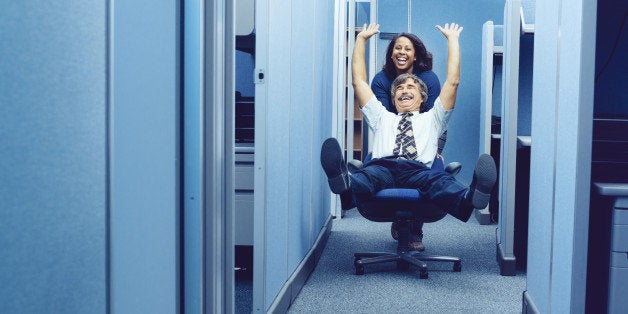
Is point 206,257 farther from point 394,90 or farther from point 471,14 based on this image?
point 471,14

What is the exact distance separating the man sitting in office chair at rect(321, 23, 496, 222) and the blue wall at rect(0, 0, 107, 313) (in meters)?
1.31

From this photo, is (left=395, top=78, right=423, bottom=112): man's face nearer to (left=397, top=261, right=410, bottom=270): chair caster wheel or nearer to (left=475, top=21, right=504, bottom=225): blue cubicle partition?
(left=397, top=261, right=410, bottom=270): chair caster wheel

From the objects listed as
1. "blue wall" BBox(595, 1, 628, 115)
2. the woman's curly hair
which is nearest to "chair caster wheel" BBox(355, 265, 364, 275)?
the woman's curly hair

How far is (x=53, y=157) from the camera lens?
61 cm

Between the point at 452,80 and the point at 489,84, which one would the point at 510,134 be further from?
the point at 489,84

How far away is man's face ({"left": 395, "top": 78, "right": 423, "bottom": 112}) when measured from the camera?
2.38 m

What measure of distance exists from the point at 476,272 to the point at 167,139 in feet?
5.17

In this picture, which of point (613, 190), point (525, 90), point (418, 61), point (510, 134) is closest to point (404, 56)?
point (418, 61)

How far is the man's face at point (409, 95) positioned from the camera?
2.38 meters

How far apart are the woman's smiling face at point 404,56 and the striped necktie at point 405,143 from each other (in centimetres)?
25

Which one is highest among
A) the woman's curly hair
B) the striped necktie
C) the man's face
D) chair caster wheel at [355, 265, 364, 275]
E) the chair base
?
the woman's curly hair

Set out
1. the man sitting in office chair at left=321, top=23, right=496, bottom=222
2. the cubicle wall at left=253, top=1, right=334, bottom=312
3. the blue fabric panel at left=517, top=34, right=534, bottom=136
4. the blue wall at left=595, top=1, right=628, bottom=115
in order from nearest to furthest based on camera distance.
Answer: the cubicle wall at left=253, top=1, right=334, bottom=312 → the blue wall at left=595, top=1, right=628, bottom=115 → the man sitting in office chair at left=321, top=23, right=496, bottom=222 → the blue fabric panel at left=517, top=34, right=534, bottom=136

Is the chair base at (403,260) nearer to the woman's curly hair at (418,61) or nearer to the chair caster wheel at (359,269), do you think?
the chair caster wheel at (359,269)

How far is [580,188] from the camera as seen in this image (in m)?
1.11
